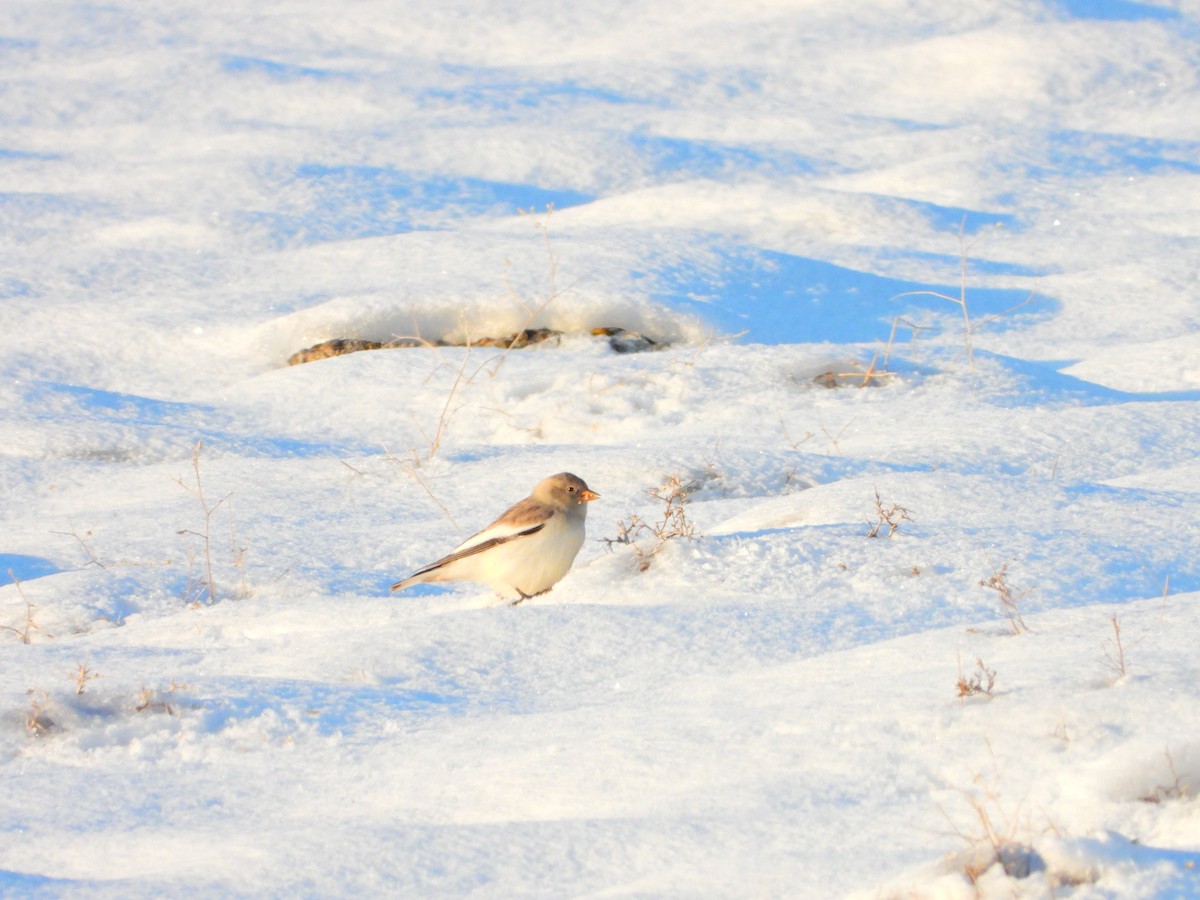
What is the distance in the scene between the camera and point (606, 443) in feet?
20.3

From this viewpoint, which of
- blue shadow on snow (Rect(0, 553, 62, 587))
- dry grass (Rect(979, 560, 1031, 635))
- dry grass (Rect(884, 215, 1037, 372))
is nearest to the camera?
dry grass (Rect(979, 560, 1031, 635))

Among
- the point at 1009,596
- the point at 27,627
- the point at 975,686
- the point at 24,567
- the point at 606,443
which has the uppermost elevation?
the point at 975,686

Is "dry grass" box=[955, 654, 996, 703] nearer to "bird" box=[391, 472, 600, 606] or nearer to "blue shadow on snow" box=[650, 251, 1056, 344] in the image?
"bird" box=[391, 472, 600, 606]

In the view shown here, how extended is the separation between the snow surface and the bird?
127 millimetres

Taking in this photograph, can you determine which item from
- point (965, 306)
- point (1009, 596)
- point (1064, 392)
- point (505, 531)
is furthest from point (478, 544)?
point (965, 306)

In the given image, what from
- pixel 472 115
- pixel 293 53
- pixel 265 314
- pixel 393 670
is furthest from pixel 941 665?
pixel 293 53

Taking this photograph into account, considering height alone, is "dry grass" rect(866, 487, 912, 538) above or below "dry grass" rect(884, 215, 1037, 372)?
above

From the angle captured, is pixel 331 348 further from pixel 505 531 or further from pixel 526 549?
pixel 526 549

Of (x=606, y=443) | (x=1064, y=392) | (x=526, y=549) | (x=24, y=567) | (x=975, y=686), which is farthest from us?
(x=1064, y=392)

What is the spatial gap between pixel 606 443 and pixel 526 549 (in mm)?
2091

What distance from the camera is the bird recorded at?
13.6 ft

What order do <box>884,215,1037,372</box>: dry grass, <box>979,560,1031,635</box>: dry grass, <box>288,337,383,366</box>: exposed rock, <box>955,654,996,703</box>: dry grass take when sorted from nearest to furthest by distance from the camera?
<box>955,654,996,703</box>: dry grass, <box>979,560,1031,635</box>: dry grass, <box>884,215,1037,372</box>: dry grass, <box>288,337,383,366</box>: exposed rock

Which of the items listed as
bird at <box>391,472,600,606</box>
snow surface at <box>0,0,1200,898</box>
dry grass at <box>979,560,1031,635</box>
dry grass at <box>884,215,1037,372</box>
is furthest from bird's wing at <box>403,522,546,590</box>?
dry grass at <box>884,215,1037,372</box>

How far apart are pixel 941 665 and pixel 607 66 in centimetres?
1054
